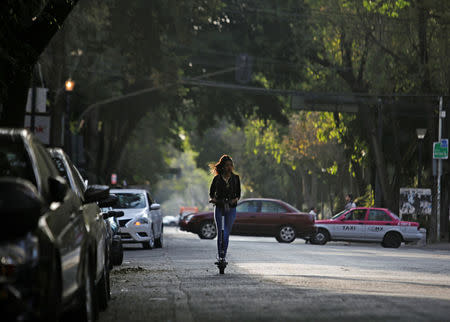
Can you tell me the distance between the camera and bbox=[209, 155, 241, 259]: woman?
15.7 metres

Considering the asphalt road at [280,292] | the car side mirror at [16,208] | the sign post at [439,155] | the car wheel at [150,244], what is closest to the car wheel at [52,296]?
the car side mirror at [16,208]

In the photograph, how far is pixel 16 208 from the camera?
495 centimetres

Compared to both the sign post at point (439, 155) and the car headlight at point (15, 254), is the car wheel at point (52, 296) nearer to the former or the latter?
the car headlight at point (15, 254)

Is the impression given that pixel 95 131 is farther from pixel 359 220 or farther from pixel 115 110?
pixel 359 220

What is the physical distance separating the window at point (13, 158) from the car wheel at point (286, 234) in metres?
28.6

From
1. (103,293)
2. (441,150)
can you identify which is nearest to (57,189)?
(103,293)

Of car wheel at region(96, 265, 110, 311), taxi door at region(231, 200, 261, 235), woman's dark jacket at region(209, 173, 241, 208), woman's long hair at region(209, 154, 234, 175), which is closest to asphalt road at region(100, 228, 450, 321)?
car wheel at region(96, 265, 110, 311)

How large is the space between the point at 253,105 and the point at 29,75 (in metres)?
29.5

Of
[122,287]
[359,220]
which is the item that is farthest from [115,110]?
[122,287]

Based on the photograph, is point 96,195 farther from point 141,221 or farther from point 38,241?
point 141,221

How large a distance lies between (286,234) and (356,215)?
2.58 meters

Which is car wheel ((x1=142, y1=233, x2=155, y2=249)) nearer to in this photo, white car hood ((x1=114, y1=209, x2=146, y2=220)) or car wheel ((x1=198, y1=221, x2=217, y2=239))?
white car hood ((x1=114, y1=209, x2=146, y2=220))

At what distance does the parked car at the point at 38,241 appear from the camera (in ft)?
16.6

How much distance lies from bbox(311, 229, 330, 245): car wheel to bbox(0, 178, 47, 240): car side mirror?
1196 inches
